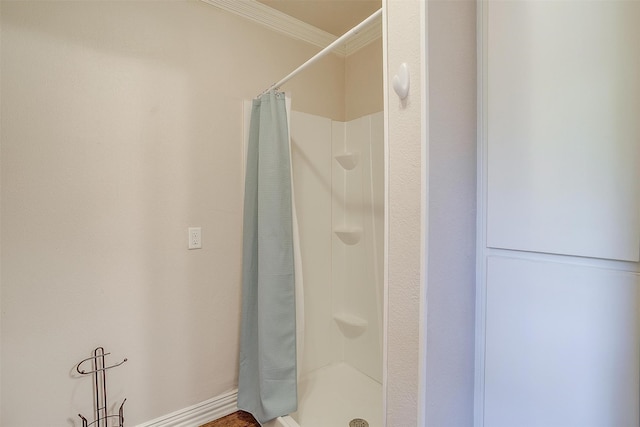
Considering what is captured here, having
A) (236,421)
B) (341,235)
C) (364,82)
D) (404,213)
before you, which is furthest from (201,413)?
(364,82)

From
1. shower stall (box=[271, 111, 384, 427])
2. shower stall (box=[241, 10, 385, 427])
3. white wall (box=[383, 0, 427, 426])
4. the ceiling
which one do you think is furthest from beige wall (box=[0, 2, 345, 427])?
white wall (box=[383, 0, 427, 426])

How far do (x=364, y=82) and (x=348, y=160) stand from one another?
0.57 m

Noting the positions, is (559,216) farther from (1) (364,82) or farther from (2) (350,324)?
(1) (364,82)

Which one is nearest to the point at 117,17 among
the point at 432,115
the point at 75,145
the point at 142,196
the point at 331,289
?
the point at 75,145

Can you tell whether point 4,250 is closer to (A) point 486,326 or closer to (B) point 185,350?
(B) point 185,350

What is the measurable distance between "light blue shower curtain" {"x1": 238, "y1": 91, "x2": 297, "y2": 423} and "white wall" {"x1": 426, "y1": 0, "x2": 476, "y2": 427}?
837mm

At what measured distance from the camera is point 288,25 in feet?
5.97

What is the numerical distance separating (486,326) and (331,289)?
1.33 meters

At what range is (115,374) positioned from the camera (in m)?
1.32

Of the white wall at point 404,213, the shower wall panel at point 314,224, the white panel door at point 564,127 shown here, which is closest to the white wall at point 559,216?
the white panel door at point 564,127

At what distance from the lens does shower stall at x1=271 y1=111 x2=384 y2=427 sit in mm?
1828

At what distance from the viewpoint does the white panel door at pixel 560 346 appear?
604 millimetres

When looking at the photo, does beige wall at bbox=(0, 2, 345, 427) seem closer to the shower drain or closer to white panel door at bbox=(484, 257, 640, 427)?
the shower drain

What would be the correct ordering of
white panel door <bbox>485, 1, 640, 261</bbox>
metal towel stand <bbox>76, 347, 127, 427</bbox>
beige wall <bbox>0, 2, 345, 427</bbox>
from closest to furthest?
white panel door <bbox>485, 1, 640, 261</bbox>
beige wall <bbox>0, 2, 345, 427</bbox>
metal towel stand <bbox>76, 347, 127, 427</bbox>
